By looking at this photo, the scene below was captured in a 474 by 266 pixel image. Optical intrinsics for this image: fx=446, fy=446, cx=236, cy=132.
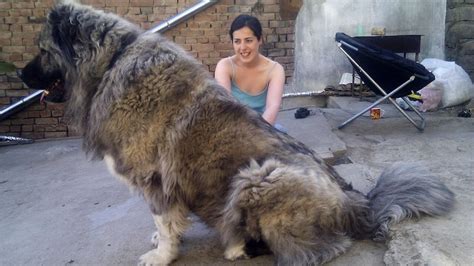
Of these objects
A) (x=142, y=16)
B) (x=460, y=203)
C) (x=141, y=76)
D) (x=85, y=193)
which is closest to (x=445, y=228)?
(x=460, y=203)

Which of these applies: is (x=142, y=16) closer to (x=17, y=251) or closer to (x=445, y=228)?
(x=17, y=251)

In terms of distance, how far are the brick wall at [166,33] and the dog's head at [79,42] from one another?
4.06 metres

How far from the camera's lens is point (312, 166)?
8.06 ft

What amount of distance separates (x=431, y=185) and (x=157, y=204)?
158cm

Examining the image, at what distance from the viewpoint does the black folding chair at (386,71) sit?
4.71 metres

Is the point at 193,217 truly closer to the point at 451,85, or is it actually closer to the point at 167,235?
the point at 167,235

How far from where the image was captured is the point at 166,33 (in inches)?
265

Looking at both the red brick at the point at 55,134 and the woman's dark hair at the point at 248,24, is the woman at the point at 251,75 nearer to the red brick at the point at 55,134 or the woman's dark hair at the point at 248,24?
the woman's dark hair at the point at 248,24

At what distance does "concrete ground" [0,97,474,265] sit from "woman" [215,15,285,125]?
0.83 metres

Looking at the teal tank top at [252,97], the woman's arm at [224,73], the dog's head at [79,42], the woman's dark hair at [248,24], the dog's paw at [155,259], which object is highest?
the woman's dark hair at [248,24]

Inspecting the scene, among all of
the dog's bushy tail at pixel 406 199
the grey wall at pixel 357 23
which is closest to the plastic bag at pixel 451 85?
the grey wall at pixel 357 23

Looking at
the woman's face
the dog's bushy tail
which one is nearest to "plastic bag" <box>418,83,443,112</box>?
the woman's face

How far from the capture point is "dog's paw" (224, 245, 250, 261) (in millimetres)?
2568

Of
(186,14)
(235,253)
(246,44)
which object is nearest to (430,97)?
(246,44)
